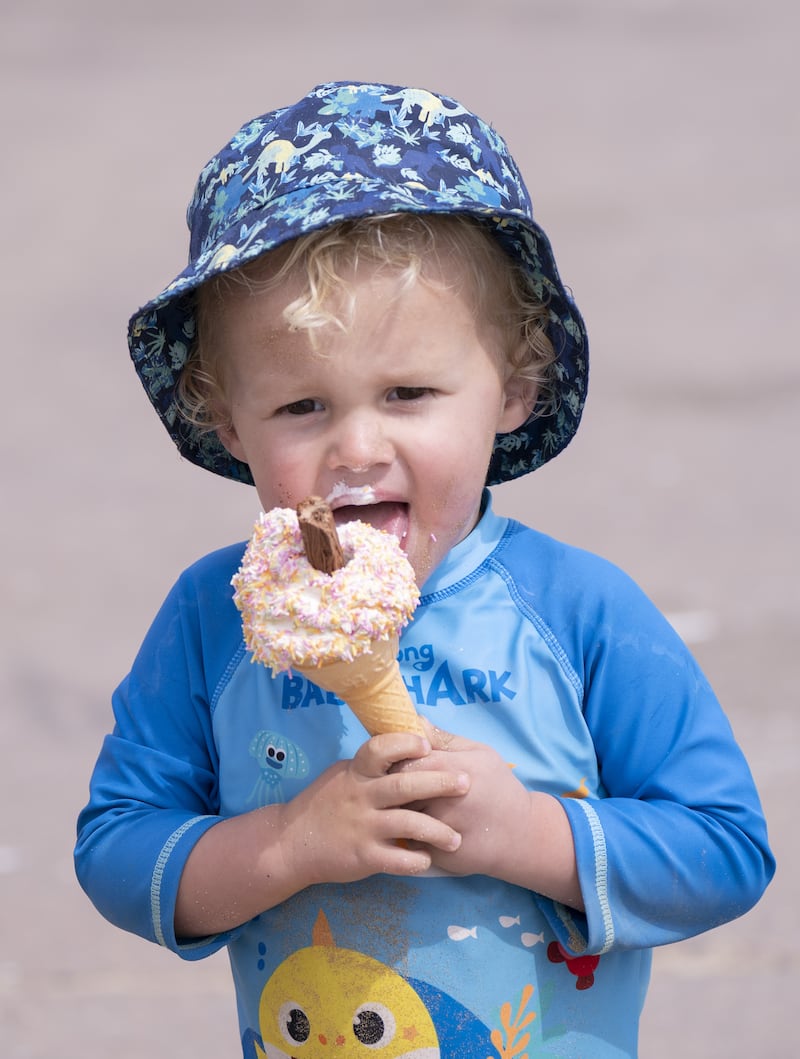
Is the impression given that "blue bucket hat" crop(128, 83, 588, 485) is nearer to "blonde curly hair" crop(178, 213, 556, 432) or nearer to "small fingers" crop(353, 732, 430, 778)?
"blonde curly hair" crop(178, 213, 556, 432)

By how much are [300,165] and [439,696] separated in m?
0.77

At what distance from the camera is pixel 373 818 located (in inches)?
79.5

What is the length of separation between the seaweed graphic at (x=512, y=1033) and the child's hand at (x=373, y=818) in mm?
271

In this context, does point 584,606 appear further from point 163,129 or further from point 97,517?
point 163,129

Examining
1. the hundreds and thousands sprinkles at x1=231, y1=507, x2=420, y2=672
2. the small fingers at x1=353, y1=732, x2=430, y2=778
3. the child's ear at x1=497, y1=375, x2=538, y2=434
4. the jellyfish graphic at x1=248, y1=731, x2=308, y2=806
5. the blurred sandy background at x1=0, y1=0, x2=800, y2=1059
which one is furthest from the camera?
the blurred sandy background at x1=0, y1=0, x2=800, y2=1059

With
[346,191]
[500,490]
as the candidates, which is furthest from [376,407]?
[500,490]

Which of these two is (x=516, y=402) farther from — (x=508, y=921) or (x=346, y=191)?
(x=508, y=921)

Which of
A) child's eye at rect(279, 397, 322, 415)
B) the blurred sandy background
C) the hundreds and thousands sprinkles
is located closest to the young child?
child's eye at rect(279, 397, 322, 415)

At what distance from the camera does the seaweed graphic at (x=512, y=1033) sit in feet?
7.09

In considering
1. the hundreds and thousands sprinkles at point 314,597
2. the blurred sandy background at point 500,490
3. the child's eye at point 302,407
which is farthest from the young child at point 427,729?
the blurred sandy background at point 500,490

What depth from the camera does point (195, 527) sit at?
6707mm

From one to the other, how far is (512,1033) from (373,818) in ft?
1.31

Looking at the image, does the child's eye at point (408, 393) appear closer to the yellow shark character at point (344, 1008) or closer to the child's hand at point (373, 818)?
the child's hand at point (373, 818)

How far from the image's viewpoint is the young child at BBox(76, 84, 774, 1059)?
211 cm
